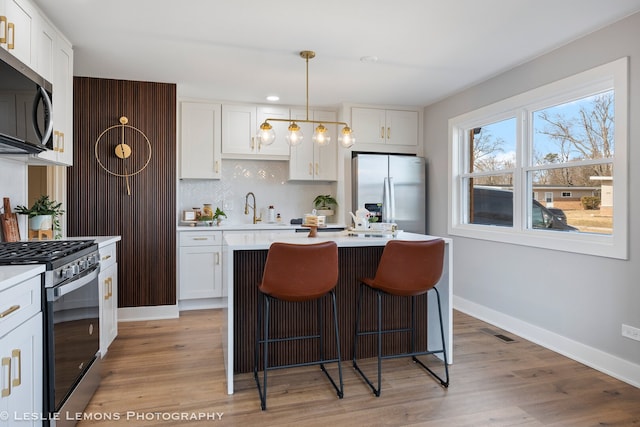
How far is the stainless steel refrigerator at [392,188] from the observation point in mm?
4707

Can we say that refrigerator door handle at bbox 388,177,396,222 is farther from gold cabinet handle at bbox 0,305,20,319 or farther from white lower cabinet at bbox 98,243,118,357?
gold cabinet handle at bbox 0,305,20,319

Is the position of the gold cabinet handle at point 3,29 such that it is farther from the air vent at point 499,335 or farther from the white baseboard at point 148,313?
the air vent at point 499,335

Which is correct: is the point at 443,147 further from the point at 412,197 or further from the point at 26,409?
the point at 26,409

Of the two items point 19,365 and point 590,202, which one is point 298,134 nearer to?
point 19,365

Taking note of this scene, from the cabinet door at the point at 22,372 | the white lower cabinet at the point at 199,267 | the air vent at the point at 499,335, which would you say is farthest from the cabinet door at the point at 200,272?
the air vent at the point at 499,335

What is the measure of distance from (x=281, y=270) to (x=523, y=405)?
5.42ft

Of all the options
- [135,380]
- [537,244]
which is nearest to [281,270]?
[135,380]

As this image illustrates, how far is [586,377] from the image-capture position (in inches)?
107

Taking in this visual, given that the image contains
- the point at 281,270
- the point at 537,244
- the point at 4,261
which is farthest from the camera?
the point at 537,244

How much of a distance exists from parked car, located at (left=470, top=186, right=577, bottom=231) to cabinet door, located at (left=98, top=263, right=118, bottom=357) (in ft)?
11.9

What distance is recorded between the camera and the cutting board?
2.55 metres

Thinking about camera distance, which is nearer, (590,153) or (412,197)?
(590,153)

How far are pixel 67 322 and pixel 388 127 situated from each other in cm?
412

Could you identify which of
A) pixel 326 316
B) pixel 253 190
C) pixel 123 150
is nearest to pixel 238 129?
pixel 253 190
